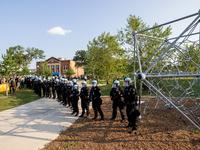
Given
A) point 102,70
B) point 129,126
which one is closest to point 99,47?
point 102,70

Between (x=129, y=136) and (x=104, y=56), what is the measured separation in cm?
1445

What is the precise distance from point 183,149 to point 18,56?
58.2 metres

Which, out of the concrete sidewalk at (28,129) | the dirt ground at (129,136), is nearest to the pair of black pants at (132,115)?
the dirt ground at (129,136)

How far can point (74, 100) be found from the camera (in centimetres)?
770

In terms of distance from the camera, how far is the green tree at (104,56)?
57.7 feet

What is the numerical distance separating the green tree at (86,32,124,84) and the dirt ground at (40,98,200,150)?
37.7 ft

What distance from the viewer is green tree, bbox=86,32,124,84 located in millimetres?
17594

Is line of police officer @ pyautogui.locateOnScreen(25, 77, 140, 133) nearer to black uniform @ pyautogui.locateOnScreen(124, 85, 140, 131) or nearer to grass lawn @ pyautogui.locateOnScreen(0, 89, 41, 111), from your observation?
black uniform @ pyautogui.locateOnScreen(124, 85, 140, 131)

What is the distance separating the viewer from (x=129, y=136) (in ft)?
15.9

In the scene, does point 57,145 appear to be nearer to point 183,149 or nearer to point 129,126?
point 129,126

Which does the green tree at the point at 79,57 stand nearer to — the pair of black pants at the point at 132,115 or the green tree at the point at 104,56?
the green tree at the point at 104,56

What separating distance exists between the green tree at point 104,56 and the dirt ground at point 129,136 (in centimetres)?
1149

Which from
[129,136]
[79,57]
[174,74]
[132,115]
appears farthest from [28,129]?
[79,57]

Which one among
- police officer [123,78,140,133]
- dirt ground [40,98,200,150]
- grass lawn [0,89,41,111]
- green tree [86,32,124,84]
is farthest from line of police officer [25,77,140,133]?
green tree [86,32,124,84]
